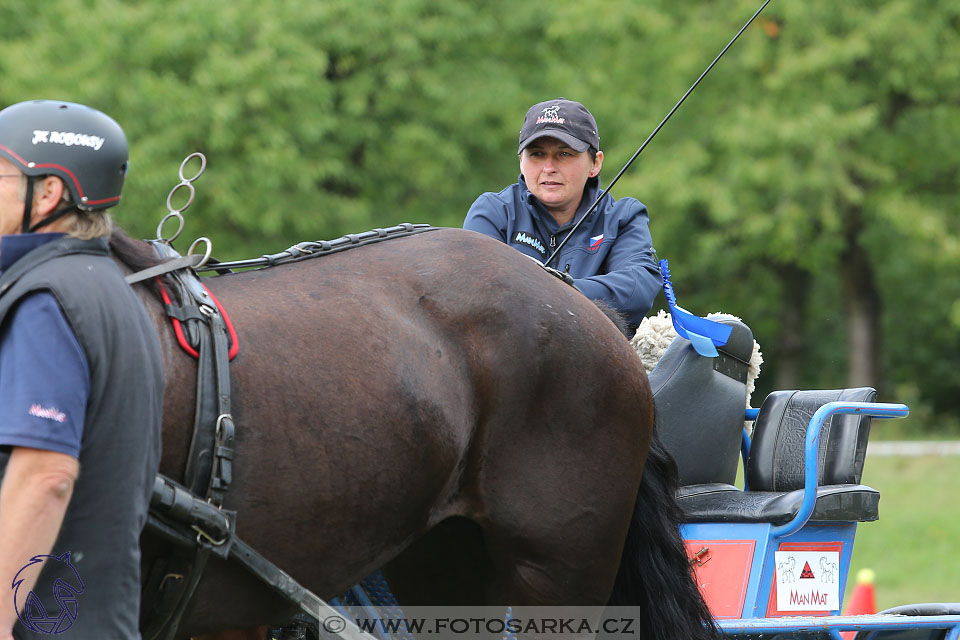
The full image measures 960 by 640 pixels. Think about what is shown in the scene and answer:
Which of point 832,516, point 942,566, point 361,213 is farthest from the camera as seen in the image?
point 361,213

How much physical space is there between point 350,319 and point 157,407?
24.8 inches

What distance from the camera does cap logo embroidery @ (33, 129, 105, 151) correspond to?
1968 millimetres

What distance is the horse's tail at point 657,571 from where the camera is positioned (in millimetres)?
3098

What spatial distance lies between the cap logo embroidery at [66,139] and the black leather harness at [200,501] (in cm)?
37

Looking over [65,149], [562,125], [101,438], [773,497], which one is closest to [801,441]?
[773,497]

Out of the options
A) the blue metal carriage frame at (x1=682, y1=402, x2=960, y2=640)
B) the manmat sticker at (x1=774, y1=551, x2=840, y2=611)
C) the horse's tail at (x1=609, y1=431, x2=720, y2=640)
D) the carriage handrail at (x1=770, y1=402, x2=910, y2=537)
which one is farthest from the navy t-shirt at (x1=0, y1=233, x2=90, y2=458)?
the manmat sticker at (x1=774, y1=551, x2=840, y2=611)

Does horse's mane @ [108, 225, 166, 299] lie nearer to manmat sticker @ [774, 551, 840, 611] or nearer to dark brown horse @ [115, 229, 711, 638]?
dark brown horse @ [115, 229, 711, 638]

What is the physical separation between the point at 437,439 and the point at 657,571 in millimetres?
873

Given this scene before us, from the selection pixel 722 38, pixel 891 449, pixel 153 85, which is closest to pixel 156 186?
pixel 153 85

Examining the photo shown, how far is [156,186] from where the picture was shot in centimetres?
1230

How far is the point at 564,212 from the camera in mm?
3781

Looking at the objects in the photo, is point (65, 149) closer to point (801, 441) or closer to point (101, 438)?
point (101, 438)

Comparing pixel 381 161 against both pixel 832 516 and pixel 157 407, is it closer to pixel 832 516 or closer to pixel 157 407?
pixel 832 516

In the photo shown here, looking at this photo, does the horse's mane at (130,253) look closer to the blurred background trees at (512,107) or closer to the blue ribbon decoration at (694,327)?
the blue ribbon decoration at (694,327)
